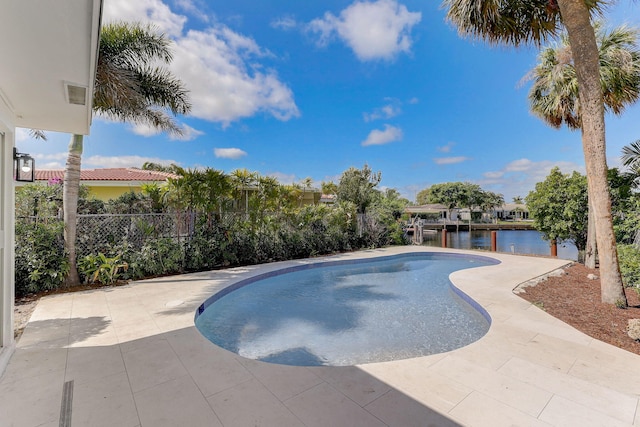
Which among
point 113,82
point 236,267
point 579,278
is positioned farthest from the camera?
point 236,267

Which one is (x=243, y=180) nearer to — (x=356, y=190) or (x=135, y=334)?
(x=135, y=334)

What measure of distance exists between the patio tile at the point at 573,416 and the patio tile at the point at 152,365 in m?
3.27

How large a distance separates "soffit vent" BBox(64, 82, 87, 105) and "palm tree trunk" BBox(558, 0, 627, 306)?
764 centimetres

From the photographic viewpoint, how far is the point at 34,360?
3.13 m

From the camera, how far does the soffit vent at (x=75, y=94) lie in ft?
9.85

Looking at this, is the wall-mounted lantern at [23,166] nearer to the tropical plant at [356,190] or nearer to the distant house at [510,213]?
the tropical plant at [356,190]

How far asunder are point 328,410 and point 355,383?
1.57 feet

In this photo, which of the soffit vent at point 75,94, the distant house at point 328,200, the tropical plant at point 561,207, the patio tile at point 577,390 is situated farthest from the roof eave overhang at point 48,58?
the distant house at point 328,200

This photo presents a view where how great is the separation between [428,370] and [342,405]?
1109 millimetres

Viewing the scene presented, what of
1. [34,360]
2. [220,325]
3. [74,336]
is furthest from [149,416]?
[220,325]

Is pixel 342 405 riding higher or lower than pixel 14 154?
lower

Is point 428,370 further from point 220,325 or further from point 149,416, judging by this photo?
point 220,325

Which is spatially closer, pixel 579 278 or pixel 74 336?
pixel 74 336

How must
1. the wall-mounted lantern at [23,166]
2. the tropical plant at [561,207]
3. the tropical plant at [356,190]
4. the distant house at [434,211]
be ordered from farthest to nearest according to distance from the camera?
the distant house at [434,211] → the tropical plant at [356,190] → the tropical plant at [561,207] → the wall-mounted lantern at [23,166]
